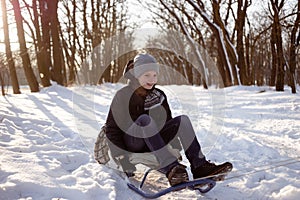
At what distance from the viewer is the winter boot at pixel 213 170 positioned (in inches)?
94.9

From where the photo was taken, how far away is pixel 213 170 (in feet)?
8.01

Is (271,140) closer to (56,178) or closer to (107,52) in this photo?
(56,178)

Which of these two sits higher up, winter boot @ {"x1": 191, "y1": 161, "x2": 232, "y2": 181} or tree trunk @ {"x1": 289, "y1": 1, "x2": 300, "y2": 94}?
tree trunk @ {"x1": 289, "y1": 1, "x2": 300, "y2": 94}

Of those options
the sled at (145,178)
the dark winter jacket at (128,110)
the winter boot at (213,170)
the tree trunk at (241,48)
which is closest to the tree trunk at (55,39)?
the tree trunk at (241,48)

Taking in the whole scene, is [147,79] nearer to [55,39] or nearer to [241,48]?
[55,39]

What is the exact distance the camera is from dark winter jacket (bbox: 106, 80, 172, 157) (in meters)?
2.80

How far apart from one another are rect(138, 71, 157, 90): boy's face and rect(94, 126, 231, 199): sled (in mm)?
598

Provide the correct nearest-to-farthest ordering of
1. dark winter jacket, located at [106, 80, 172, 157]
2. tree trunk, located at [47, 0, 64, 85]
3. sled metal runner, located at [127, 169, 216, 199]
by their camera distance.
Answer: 1. sled metal runner, located at [127, 169, 216, 199]
2. dark winter jacket, located at [106, 80, 172, 157]
3. tree trunk, located at [47, 0, 64, 85]

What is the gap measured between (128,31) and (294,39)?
20212 mm

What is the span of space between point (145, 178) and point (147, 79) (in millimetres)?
901

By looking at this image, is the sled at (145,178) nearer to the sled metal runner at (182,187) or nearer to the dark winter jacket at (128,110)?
the sled metal runner at (182,187)

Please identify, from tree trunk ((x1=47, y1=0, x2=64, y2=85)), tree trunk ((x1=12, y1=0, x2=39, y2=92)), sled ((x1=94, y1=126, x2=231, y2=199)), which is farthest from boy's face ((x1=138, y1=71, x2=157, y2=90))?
tree trunk ((x1=47, y1=0, x2=64, y2=85))

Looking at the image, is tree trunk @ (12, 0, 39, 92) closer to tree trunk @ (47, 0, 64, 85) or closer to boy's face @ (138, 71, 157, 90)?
tree trunk @ (47, 0, 64, 85)

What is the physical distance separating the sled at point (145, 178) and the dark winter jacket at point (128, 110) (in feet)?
0.71
